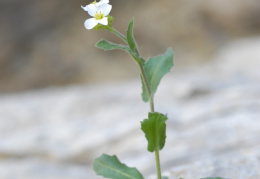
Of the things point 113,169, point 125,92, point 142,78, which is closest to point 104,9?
point 142,78

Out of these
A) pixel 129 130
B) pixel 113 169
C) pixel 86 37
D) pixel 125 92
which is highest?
pixel 86 37

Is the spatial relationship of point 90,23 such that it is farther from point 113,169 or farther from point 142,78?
point 113,169

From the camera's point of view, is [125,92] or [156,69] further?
[125,92]

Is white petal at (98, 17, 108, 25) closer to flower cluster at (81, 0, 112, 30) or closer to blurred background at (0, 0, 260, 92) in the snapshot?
flower cluster at (81, 0, 112, 30)

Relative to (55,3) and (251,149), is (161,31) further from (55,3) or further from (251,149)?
(251,149)

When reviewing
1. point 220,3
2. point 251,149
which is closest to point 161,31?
point 220,3

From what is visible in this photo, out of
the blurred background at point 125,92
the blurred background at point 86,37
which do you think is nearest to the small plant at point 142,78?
the blurred background at point 125,92

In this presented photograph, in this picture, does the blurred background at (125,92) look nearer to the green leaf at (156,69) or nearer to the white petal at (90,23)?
the green leaf at (156,69)

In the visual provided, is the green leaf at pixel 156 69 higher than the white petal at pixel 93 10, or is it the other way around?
the white petal at pixel 93 10

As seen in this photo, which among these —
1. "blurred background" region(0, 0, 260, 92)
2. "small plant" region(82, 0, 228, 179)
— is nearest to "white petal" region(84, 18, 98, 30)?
"small plant" region(82, 0, 228, 179)
